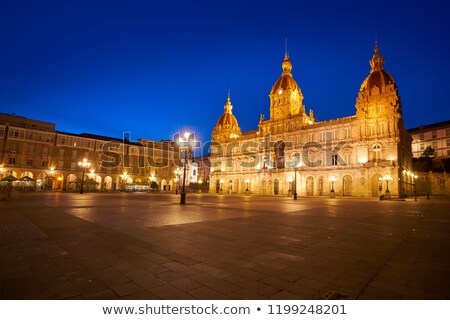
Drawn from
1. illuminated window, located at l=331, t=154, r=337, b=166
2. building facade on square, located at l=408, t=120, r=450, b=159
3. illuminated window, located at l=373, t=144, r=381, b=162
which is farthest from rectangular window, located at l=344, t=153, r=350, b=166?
building facade on square, located at l=408, t=120, r=450, b=159

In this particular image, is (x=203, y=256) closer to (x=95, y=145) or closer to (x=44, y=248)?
(x=44, y=248)

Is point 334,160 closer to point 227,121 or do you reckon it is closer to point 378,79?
point 378,79

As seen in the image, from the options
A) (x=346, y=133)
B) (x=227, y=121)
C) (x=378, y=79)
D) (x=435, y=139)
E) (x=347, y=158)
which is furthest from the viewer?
(x=227, y=121)

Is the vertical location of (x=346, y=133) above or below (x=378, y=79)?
below

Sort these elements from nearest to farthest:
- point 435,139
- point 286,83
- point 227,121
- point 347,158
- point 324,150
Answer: point 347,158 → point 324,150 → point 286,83 → point 435,139 → point 227,121

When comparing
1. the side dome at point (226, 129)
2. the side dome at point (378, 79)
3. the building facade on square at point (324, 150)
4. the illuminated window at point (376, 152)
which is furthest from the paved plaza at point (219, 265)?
the side dome at point (226, 129)

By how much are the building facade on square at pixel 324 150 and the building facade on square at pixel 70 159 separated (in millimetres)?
20413

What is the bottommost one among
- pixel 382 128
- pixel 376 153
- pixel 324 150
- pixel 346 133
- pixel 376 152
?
pixel 376 153

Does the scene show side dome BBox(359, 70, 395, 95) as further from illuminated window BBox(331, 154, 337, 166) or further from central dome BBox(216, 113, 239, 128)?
central dome BBox(216, 113, 239, 128)

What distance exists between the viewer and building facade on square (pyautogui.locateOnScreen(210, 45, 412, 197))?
41.6 m

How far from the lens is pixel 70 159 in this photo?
57.0 m

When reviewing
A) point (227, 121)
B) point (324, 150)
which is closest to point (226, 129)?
point (227, 121)

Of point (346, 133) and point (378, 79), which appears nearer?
point (378, 79)

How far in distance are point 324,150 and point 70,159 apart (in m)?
56.1
